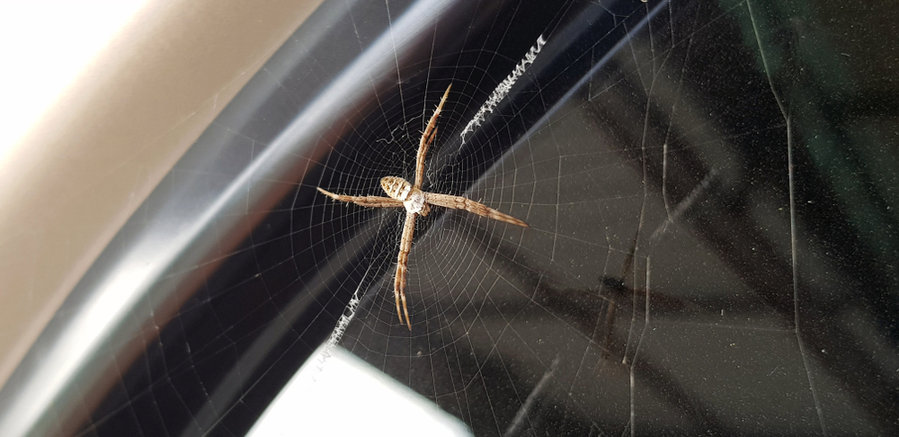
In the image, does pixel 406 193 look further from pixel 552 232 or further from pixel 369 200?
pixel 552 232

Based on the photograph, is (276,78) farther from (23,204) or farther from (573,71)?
(573,71)

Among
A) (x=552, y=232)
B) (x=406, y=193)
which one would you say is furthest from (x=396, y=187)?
(x=552, y=232)

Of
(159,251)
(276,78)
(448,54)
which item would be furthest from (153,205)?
(448,54)

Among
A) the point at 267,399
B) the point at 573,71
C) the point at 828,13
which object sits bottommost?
the point at 267,399

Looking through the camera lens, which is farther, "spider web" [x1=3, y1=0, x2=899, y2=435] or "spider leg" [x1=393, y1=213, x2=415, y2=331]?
"spider leg" [x1=393, y1=213, x2=415, y2=331]

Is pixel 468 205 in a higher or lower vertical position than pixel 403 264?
higher

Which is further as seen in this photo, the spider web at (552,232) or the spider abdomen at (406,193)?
the spider abdomen at (406,193)
